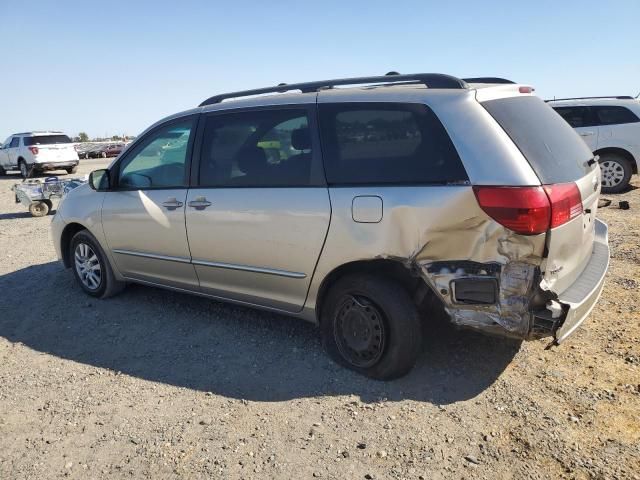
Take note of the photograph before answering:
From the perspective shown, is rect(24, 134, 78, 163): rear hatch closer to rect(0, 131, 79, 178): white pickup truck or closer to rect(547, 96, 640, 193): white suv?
rect(0, 131, 79, 178): white pickup truck

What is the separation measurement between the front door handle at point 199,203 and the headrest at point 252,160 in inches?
15.2

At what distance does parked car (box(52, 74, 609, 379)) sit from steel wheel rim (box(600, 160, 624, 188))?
7.58 meters

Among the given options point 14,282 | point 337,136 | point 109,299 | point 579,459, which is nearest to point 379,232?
point 337,136

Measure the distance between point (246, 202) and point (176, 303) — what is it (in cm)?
175

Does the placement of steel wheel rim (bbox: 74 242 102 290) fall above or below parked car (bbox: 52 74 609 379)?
below

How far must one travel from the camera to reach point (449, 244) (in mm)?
2980

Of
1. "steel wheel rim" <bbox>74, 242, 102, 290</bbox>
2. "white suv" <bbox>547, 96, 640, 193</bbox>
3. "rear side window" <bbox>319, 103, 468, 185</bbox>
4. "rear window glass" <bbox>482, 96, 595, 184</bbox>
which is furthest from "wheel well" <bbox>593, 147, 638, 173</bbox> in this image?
"steel wheel rim" <bbox>74, 242, 102, 290</bbox>

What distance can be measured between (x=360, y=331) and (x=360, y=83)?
5.67ft

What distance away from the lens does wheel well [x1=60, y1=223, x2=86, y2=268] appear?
5.30m

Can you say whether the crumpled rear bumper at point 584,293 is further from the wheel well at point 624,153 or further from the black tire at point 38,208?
the black tire at point 38,208

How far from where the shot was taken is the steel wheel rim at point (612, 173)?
10.3 m

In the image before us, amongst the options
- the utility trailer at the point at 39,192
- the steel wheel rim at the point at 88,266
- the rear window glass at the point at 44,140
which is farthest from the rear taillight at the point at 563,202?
the rear window glass at the point at 44,140

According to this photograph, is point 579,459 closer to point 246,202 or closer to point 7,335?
point 246,202

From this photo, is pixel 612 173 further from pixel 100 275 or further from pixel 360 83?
pixel 100 275
